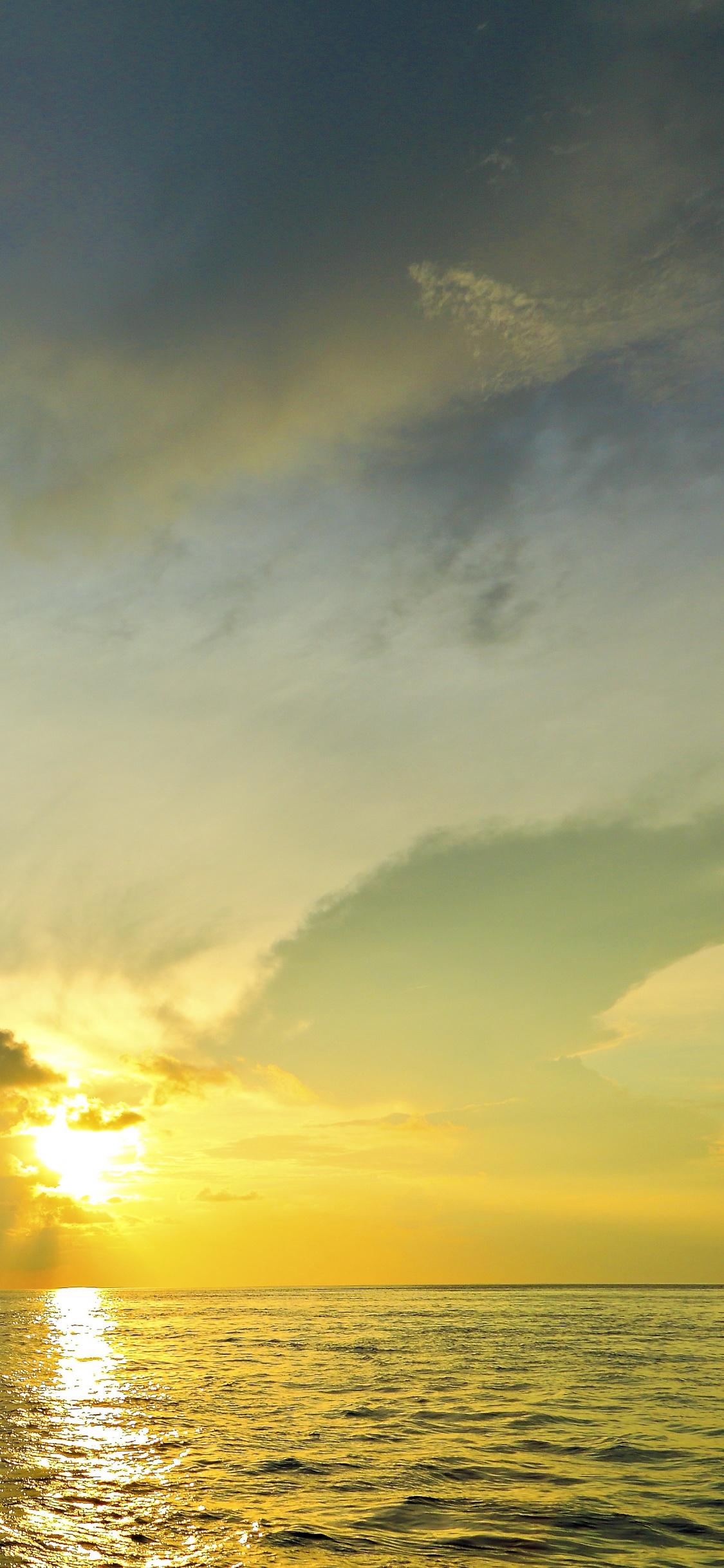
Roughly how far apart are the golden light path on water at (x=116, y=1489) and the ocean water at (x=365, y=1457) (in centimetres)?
8

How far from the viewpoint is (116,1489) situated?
21.9 m

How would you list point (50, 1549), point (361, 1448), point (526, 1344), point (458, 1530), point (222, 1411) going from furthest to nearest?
point (526, 1344), point (222, 1411), point (361, 1448), point (458, 1530), point (50, 1549)

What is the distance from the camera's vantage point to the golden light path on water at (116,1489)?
1697 centimetres

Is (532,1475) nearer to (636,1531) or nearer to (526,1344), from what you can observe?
(636,1531)

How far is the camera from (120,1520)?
62.8 ft

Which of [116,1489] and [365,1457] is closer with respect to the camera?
[116,1489]

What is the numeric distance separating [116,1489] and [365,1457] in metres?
7.12

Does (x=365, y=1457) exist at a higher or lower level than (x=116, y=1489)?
lower

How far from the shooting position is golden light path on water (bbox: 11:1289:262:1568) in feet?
55.7

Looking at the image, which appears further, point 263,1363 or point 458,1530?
point 263,1363

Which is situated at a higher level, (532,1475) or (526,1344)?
(532,1475)

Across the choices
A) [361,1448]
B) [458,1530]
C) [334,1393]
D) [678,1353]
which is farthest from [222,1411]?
[678,1353]

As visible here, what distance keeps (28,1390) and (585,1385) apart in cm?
2474

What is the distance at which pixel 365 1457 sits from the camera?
2520 cm
